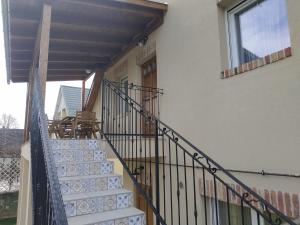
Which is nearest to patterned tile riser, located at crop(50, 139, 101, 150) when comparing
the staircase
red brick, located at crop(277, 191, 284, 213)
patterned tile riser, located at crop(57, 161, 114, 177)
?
the staircase

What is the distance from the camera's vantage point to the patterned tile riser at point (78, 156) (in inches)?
142

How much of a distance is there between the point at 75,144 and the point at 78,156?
286 millimetres

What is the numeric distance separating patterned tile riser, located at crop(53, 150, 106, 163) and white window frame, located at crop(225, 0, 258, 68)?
2.36m

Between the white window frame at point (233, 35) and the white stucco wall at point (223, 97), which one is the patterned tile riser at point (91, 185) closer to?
the white stucco wall at point (223, 97)

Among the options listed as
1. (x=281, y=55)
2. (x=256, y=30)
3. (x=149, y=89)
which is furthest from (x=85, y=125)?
(x=281, y=55)

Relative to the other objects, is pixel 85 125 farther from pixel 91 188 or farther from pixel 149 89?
pixel 91 188

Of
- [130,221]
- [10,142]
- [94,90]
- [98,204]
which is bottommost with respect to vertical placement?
[130,221]

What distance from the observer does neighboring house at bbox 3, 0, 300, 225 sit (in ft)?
9.03

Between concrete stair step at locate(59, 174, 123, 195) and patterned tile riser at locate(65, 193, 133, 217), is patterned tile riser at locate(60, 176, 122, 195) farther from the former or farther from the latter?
patterned tile riser at locate(65, 193, 133, 217)

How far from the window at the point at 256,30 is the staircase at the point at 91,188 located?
2.38 metres

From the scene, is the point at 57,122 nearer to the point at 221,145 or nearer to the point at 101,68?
the point at 101,68

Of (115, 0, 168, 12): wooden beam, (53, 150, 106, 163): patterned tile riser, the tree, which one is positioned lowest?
(53, 150, 106, 163): patterned tile riser

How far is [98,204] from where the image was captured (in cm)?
296

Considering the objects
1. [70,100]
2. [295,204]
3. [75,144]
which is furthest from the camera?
[70,100]
